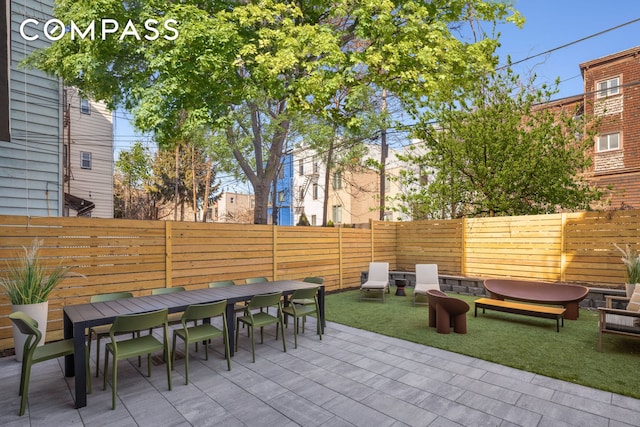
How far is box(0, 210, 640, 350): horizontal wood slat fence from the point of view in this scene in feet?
16.7

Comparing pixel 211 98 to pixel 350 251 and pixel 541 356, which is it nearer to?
pixel 350 251

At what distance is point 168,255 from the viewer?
6086 millimetres

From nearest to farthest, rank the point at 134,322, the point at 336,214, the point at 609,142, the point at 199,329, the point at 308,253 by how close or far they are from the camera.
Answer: the point at 134,322 < the point at 199,329 < the point at 308,253 < the point at 609,142 < the point at 336,214

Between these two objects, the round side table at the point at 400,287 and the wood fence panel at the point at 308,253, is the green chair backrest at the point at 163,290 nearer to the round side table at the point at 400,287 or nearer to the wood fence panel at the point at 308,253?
the wood fence panel at the point at 308,253

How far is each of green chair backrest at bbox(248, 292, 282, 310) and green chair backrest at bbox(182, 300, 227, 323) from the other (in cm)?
44

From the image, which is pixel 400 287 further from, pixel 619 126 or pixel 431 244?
pixel 619 126

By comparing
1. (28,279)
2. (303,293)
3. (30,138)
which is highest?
(30,138)

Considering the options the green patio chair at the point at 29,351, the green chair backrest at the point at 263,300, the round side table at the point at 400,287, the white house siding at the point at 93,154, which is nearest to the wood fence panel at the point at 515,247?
the round side table at the point at 400,287

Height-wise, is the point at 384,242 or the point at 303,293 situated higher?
the point at 384,242

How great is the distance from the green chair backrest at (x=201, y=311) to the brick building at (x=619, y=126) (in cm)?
1460

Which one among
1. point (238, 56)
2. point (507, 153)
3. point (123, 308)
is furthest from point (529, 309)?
point (238, 56)

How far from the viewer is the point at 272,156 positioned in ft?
35.3

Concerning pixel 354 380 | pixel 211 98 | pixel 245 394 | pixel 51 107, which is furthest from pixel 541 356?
pixel 51 107

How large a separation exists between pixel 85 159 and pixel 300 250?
40.5 ft
